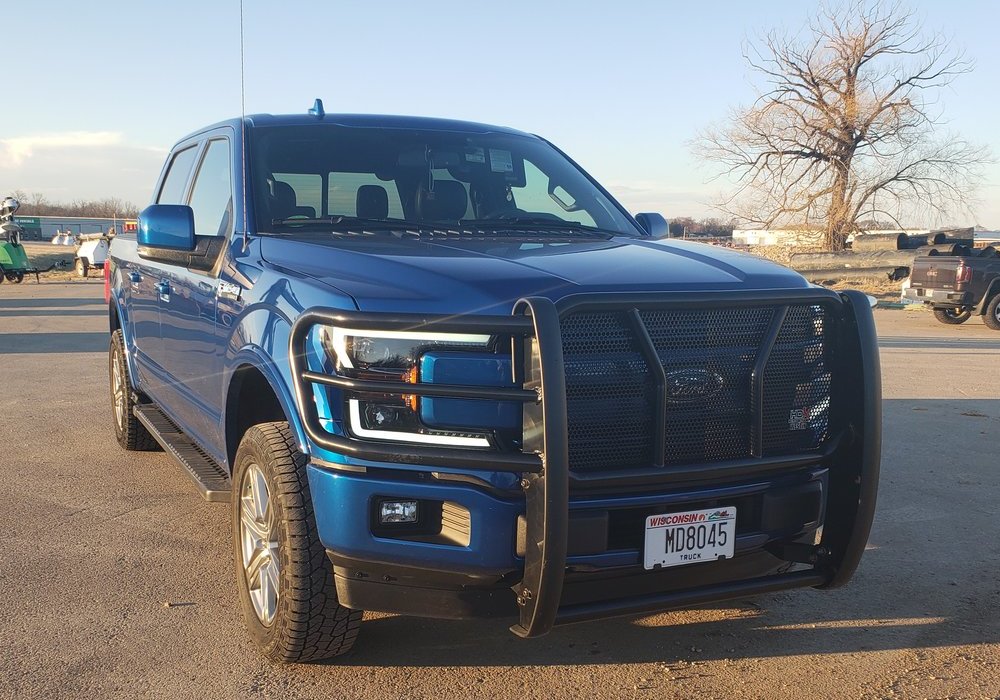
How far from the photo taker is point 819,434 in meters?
3.38

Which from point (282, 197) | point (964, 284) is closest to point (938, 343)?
point (964, 284)

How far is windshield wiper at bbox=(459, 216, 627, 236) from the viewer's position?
170 inches

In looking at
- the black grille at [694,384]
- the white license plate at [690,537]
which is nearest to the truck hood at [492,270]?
the black grille at [694,384]

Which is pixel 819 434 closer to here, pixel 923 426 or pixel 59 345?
pixel 923 426

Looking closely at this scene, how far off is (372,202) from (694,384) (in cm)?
188

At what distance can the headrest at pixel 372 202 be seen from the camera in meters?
4.26

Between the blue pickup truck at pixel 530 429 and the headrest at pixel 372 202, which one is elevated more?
the headrest at pixel 372 202

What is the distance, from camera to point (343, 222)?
4.15 meters

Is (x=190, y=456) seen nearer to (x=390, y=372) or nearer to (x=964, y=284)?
(x=390, y=372)

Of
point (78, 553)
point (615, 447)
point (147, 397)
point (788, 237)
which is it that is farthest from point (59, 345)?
point (788, 237)

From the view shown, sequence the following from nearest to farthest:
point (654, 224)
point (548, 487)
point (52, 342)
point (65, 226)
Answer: point (548, 487)
point (654, 224)
point (52, 342)
point (65, 226)

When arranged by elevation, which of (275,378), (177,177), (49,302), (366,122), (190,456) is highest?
(366,122)

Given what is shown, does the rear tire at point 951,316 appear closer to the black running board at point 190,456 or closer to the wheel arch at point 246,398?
the black running board at point 190,456

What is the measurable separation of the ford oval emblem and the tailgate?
15.4m
